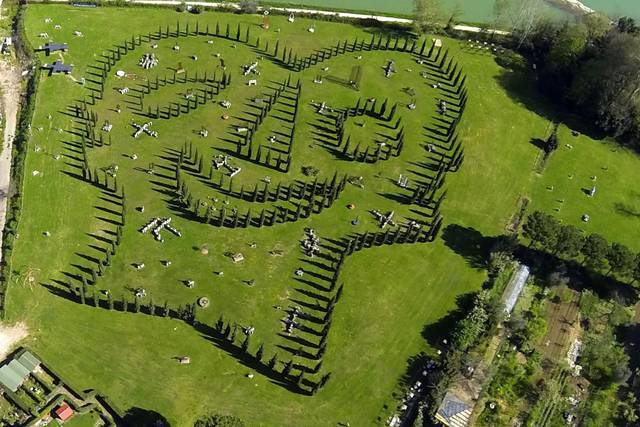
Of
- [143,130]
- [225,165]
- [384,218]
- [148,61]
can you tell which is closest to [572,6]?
[384,218]

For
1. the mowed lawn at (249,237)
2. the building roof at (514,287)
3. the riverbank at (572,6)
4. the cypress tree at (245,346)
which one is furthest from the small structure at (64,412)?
the riverbank at (572,6)

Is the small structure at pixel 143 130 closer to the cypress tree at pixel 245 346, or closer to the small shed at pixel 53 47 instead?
the small shed at pixel 53 47

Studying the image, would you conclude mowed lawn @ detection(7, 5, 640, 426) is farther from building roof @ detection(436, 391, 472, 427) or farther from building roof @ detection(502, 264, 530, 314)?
building roof @ detection(436, 391, 472, 427)

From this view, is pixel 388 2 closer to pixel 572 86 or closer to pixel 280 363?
pixel 572 86

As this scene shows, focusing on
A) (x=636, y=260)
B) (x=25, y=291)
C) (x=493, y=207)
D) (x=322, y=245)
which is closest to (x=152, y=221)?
(x=25, y=291)

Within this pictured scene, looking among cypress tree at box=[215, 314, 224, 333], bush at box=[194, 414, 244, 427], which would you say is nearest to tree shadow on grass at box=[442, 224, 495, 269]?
cypress tree at box=[215, 314, 224, 333]

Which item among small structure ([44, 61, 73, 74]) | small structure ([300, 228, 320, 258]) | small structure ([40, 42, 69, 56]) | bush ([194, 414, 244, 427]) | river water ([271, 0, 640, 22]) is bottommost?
bush ([194, 414, 244, 427])
